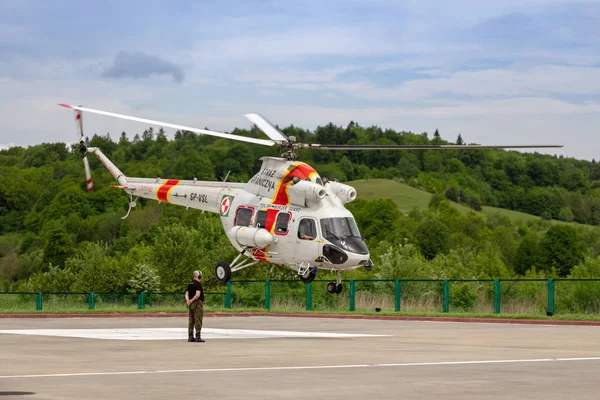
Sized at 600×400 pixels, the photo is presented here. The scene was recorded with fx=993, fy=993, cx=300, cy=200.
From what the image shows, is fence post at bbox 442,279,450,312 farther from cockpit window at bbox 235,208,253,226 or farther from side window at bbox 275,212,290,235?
side window at bbox 275,212,290,235

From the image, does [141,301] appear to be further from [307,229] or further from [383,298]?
[307,229]

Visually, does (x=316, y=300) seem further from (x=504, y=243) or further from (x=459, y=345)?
(x=504, y=243)

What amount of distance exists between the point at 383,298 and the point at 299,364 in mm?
27409

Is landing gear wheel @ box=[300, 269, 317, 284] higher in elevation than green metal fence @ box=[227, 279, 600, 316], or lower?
higher

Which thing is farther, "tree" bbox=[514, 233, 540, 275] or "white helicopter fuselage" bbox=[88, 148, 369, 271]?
"tree" bbox=[514, 233, 540, 275]

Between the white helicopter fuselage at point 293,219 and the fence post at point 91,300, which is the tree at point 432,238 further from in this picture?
the white helicopter fuselage at point 293,219

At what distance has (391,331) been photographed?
29281 millimetres

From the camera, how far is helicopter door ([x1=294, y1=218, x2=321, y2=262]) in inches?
1193

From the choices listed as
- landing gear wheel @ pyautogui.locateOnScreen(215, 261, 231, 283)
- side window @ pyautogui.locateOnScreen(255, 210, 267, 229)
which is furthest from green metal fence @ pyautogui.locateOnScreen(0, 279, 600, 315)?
side window @ pyautogui.locateOnScreen(255, 210, 267, 229)

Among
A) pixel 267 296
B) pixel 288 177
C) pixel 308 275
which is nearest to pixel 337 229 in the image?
pixel 308 275

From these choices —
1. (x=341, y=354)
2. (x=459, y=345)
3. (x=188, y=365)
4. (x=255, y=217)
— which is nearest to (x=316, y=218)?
(x=255, y=217)

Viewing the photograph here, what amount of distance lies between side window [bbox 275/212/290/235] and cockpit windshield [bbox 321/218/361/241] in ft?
4.77

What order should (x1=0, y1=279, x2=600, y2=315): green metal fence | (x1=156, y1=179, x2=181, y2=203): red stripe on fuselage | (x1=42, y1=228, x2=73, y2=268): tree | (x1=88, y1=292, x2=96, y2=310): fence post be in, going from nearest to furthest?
(x1=156, y1=179, x2=181, y2=203): red stripe on fuselage
(x1=0, y1=279, x2=600, y2=315): green metal fence
(x1=88, y1=292, x2=96, y2=310): fence post
(x1=42, y1=228, x2=73, y2=268): tree

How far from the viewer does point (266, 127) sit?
33.6 metres
